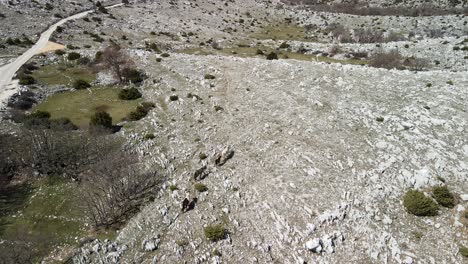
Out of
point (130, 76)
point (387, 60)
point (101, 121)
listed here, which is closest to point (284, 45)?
point (387, 60)

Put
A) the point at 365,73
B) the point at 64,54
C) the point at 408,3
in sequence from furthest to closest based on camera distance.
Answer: the point at 408,3 → the point at 64,54 → the point at 365,73

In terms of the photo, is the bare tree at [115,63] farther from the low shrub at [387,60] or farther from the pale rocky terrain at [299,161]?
the low shrub at [387,60]

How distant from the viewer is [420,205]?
32750 mm

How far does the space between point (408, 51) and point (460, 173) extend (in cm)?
5144

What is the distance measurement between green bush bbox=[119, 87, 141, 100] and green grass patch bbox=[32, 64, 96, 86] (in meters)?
11.2

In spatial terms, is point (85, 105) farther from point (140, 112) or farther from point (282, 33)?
point (282, 33)

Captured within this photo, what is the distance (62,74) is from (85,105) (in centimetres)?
1572

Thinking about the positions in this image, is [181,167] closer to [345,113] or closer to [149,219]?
[149,219]

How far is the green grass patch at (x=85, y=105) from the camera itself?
5325 centimetres

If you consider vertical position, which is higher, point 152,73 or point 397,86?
point 397,86

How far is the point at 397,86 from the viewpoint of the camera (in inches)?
2111

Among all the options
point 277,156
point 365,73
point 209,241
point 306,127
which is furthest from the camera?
point 365,73

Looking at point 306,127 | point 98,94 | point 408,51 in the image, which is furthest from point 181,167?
point 408,51

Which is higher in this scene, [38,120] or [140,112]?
[140,112]
